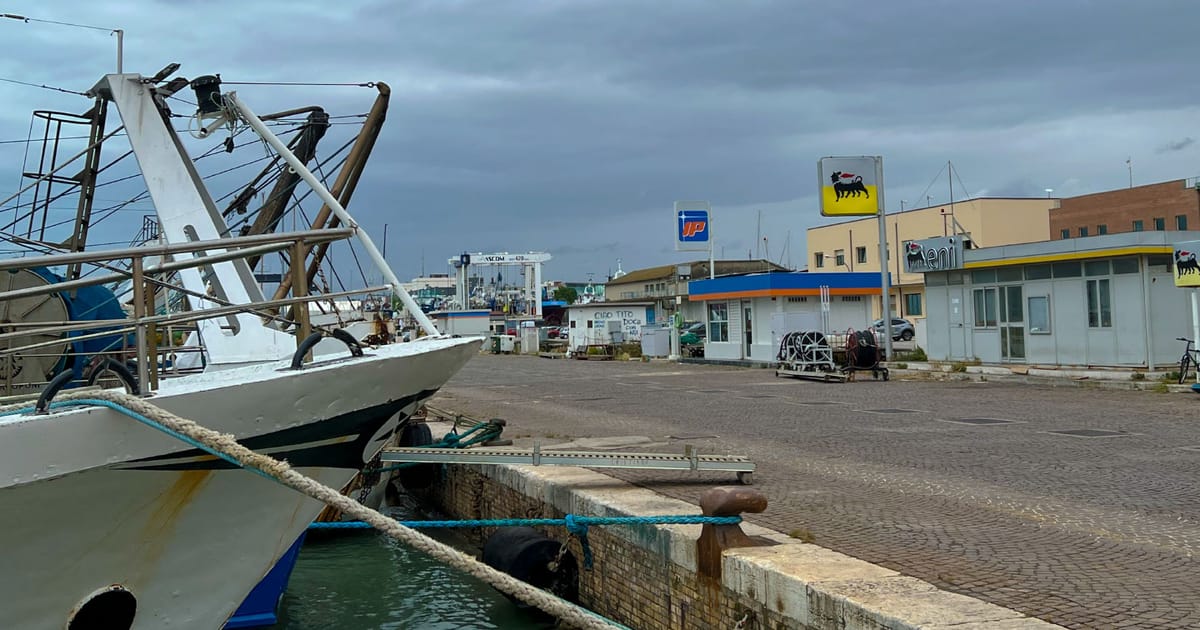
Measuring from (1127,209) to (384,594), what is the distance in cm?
4933

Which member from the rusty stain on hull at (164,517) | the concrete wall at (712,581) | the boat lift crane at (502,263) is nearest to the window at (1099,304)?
the concrete wall at (712,581)

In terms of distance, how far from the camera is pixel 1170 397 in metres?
17.5

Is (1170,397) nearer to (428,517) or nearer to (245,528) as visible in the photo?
(428,517)

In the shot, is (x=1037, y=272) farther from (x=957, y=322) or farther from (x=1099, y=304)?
(x=957, y=322)

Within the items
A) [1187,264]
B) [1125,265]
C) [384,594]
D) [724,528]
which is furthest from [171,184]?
[1125,265]

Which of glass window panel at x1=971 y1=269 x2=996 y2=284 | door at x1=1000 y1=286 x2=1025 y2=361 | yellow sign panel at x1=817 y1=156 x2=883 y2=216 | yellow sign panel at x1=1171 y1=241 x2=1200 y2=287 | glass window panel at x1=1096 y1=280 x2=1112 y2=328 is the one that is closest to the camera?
yellow sign panel at x1=1171 y1=241 x2=1200 y2=287

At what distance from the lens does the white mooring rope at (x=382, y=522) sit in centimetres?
471

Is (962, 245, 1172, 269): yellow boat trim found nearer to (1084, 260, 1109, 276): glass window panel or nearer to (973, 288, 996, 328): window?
(1084, 260, 1109, 276): glass window panel

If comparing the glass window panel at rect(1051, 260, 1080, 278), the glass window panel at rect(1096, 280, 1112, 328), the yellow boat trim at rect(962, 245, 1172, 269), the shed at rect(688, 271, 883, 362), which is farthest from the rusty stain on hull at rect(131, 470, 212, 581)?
the shed at rect(688, 271, 883, 362)

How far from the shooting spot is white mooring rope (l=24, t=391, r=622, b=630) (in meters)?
4.71

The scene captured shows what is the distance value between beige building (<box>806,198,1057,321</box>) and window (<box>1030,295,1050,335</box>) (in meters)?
23.9

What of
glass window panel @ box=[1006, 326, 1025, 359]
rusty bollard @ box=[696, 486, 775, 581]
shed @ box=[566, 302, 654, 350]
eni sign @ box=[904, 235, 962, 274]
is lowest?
rusty bollard @ box=[696, 486, 775, 581]

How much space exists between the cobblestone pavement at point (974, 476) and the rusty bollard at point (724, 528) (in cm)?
66

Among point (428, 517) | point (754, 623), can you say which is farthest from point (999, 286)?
point (754, 623)
